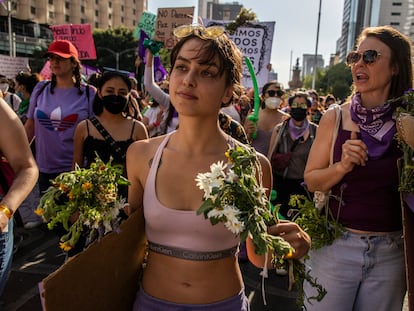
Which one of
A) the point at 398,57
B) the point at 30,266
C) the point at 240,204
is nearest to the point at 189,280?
the point at 240,204

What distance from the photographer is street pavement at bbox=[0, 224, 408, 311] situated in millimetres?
3832

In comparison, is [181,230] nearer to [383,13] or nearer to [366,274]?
[366,274]

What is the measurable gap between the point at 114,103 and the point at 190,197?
6.99ft

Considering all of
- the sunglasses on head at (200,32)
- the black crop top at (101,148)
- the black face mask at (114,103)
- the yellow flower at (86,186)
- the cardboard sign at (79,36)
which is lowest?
the black crop top at (101,148)

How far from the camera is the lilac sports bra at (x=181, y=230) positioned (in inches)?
65.0

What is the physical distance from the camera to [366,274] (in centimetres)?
223

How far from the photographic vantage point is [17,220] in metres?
3.01

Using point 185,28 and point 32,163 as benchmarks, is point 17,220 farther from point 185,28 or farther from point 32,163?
point 185,28

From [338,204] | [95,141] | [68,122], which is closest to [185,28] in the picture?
[338,204]

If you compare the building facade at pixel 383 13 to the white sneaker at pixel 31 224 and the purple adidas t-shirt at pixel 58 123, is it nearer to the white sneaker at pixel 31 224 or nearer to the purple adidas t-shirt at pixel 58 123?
the white sneaker at pixel 31 224

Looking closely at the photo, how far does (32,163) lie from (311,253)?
1579 millimetres

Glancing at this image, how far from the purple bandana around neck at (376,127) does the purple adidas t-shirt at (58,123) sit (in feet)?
8.94

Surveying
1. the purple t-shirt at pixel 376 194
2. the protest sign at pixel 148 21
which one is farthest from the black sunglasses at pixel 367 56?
the protest sign at pixel 148 21

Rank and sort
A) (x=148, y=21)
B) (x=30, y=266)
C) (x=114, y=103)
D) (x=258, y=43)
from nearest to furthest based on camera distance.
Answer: (x=114, y=103) → (x=30, y=266) → (x=258, y=43) → (x=148, y=21)
